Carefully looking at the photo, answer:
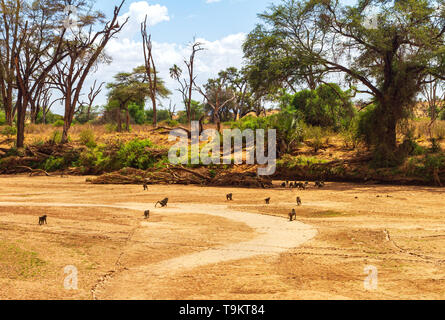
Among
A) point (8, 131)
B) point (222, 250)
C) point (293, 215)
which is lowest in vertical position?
point (222, 250)

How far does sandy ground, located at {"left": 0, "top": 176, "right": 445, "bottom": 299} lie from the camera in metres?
3.92

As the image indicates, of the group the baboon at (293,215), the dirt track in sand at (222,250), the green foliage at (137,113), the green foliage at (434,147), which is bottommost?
the dirt track in sand at (222,250)

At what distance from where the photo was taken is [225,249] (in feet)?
17.4

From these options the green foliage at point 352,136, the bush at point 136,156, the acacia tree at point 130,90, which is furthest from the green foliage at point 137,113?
the green foliage at point 352,136

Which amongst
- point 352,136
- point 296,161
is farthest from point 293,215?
point 352,136

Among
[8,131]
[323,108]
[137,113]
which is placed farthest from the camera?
[137,113]

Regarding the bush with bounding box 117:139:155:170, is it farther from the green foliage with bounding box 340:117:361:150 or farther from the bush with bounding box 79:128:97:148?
the green foliage with bounding box 340:117:361:150

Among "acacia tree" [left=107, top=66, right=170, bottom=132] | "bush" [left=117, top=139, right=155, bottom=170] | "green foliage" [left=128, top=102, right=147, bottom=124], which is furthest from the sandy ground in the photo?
"green foliage" [left=128, top=102, right=147, bottom=124]

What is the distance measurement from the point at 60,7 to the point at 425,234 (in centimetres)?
2149

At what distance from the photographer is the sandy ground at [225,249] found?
154 inches

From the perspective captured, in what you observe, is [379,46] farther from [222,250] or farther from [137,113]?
[137,113]

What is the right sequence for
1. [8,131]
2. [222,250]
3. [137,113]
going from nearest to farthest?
[222,250]
[8,131]
[137,113]

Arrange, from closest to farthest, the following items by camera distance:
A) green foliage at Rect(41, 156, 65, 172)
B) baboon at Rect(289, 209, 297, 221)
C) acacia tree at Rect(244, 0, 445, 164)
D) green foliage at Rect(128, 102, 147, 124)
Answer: baboon at Rect(289, 209, 297, 221), acacia tree at Rect(244, 0, 445, 164), green foliage at Rect(41, 156, 65, 172), green foliage at Rect(128, 102, 147, 124)

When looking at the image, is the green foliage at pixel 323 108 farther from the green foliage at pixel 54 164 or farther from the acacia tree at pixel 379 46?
the green foliage at pixel 54 164
